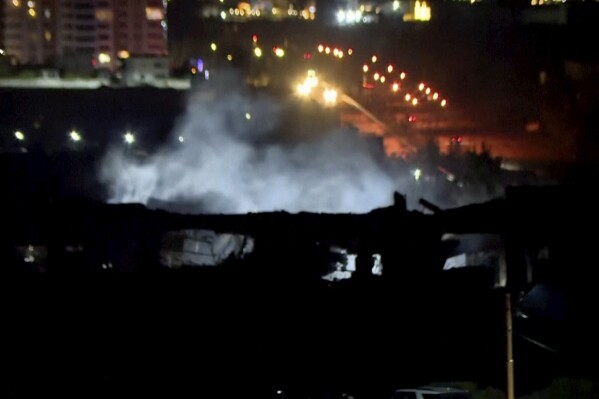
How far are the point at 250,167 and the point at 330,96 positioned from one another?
6977 mm

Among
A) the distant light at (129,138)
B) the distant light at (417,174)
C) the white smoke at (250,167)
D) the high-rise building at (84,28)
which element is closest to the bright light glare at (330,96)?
the white smoke at (250,167)

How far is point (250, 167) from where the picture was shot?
17109 mm

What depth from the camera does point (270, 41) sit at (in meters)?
30.1

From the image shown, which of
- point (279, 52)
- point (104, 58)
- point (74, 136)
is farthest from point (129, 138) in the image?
point (104, 58)

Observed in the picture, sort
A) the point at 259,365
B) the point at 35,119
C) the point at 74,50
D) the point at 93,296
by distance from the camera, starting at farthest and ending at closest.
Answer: the point at 74,50 < the point at 35,119 < the point at 93,296 < the point at 259,365

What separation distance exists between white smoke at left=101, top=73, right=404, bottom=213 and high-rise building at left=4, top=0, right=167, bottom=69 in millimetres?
16814

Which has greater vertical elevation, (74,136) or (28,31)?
→ (28,31)

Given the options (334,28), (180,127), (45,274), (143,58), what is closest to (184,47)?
(143,58)

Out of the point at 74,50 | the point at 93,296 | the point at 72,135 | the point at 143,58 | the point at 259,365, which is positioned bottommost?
the point at 259,365

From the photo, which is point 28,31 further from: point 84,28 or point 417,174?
point 417,174

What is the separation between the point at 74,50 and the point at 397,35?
20663 mm

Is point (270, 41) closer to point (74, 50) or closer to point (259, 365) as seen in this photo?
point (74, 50)

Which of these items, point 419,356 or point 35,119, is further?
point 35,119

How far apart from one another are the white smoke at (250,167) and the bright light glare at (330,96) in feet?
5.26
